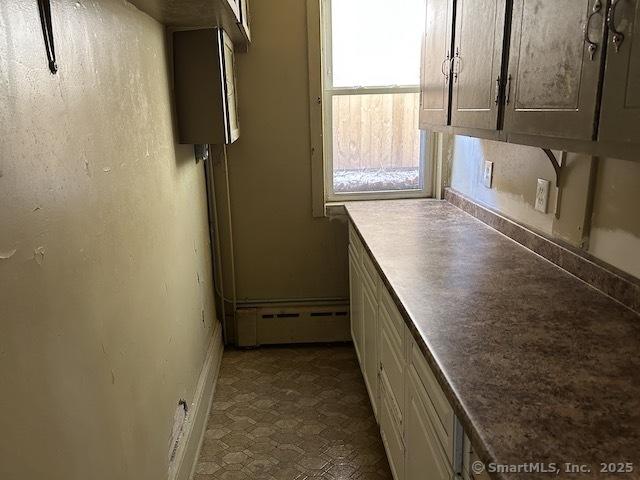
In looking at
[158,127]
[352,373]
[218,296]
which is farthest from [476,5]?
[218,296]

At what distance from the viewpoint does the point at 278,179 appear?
2.92 meters

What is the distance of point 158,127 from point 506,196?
56.7 inches

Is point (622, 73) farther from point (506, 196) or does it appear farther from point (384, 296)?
point (506, 196)

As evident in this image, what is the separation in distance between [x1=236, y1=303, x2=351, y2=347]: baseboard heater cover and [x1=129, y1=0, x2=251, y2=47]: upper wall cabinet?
1.68 m

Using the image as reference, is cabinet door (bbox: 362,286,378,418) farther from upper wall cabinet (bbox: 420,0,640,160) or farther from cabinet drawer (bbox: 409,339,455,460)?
upper wall cabinet (bbox: 420,0,640,160)

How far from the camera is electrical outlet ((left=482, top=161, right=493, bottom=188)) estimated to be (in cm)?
224

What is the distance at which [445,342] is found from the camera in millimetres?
1182

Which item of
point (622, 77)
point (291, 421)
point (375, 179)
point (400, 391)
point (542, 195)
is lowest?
point (291, 421)

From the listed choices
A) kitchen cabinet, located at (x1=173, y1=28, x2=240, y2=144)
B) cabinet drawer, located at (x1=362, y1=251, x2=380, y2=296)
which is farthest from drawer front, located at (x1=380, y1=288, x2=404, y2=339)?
kitchen cabinet, located at (x1=173, y1=28, x2=240, y2=144)

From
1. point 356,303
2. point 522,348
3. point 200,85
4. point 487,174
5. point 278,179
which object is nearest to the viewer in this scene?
point 522,348

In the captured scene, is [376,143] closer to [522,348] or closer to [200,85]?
[200,85]

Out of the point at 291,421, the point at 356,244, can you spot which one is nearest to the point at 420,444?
the point at 291,421

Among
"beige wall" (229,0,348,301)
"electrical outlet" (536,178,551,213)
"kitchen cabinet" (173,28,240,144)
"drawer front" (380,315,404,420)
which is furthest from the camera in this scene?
"beige wall" (229,0,348,301)

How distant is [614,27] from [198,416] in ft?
6.71
